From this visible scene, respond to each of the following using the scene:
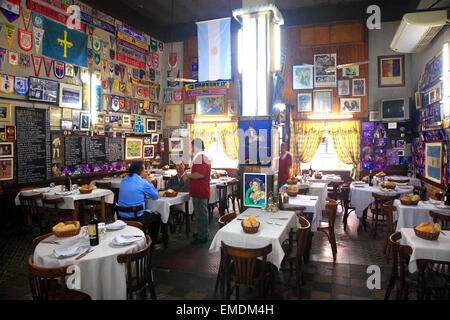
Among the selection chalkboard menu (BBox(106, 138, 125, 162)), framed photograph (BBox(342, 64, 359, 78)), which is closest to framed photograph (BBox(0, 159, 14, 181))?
chalkboard menu (BBox(106, 138, 125, 162))

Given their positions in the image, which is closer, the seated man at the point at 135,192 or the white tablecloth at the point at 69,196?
the seated man at the point at 135,192

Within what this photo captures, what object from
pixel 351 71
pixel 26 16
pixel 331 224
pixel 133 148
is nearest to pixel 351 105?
pixel 351 71

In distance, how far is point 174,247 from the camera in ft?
17.3

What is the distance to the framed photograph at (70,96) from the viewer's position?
745cm

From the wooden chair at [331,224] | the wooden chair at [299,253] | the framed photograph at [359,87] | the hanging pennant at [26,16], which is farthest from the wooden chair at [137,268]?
the framed photograph at [359,87]

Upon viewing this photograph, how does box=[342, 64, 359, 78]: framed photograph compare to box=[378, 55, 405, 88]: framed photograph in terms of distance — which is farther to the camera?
box=[342, 64, 359, 78]: framed photograph

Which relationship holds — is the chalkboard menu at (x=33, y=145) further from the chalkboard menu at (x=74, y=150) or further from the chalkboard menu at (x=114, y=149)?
the chalkboard menu at (x=114, y=149)

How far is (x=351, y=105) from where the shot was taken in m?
9.73

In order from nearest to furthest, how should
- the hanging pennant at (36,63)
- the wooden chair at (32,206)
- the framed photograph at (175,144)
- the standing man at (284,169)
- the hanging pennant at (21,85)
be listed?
1. the wooden chair at (32,206)
2. the hanging pennant at (21,85)
3. the hanging pennant at (36,63)
4. the standing man at (284,169)
5. the framed photograph at (175,144)

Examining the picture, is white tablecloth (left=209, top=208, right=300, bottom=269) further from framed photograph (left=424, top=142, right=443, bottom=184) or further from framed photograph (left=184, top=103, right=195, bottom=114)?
framed photograph (left=184, top=103, right=195, bottom=114)

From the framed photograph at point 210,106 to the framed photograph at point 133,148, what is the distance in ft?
7.63

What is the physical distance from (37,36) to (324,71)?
781 cm

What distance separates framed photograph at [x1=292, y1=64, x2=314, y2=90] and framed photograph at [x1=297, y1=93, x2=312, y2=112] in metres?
0.22

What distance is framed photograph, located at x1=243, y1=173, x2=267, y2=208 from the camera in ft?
15.5
